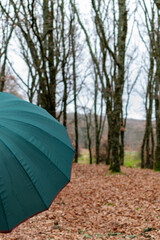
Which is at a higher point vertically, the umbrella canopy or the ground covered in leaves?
the umbrella canopy

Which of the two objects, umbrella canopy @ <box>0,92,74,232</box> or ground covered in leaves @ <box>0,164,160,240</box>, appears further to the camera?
ground covered in leaves @ <box>0,164,160,240</box>

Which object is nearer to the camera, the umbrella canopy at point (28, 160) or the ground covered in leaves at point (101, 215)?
the umbrella canopy at point (28, 160)

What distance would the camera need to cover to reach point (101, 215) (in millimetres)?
5336

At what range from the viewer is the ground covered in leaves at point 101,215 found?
409cm

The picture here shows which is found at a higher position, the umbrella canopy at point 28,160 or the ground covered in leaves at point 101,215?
the umbrella canopy at point 28,160

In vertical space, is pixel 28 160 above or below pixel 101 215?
above

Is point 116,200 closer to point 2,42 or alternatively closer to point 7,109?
point 7,109

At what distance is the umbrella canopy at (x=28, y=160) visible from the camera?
215 cm

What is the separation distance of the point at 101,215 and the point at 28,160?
11.8ft

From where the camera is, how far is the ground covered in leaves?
4.09 metres

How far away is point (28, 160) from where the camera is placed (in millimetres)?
2385

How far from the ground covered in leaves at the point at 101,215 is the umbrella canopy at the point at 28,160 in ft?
6.19

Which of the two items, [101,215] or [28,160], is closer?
[28,160]

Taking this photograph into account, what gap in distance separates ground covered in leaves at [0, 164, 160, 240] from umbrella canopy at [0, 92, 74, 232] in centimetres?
189
